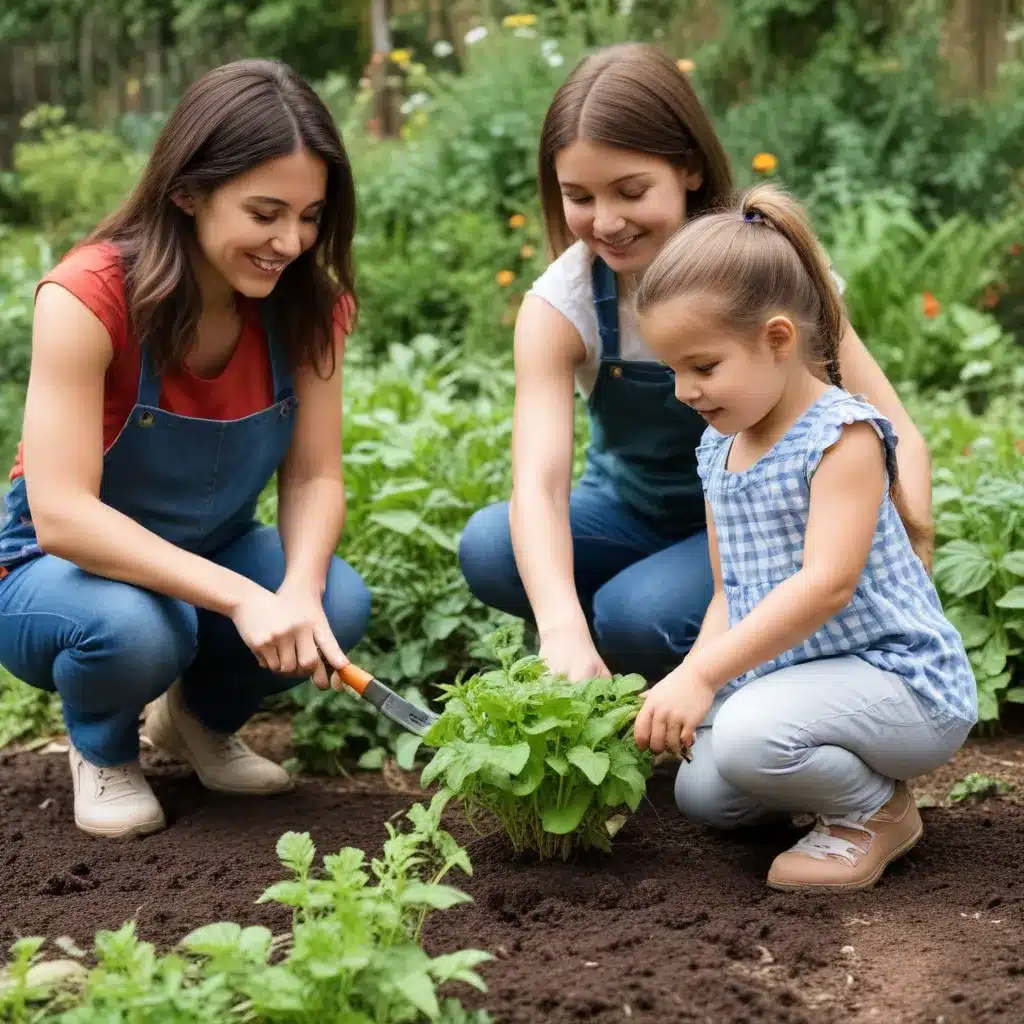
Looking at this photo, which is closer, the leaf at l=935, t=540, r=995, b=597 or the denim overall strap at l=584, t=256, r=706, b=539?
the denim overall strap at l=584, t=256, r=706, b=539

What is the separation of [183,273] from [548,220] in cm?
76

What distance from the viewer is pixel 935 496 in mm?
3404

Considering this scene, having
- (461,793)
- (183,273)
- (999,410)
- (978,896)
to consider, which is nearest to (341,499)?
(183,273)

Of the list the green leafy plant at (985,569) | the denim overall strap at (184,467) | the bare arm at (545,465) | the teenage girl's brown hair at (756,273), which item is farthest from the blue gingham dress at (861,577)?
the denim overall strap at (184,467)

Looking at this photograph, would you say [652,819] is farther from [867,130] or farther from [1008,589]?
Result: [867,130]

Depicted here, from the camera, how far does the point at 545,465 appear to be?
108 inches

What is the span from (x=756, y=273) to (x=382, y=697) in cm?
101

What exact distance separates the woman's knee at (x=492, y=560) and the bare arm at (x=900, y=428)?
0.76 metres

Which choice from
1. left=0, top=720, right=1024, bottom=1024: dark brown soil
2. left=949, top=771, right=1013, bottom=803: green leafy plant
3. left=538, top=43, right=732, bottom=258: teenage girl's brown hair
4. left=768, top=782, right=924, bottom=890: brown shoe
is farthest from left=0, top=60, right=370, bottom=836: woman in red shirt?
left=949, top=771, right=1013, bottom=803: green leafy plant

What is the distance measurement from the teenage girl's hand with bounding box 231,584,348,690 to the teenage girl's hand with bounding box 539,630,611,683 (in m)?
0.38

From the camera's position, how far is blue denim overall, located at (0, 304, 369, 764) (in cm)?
264

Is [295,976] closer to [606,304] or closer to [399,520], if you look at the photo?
[606,304]

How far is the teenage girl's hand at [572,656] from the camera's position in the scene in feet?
8.11

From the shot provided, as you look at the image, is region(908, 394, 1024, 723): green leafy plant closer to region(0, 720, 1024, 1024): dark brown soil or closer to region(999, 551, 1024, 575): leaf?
region(999, 551, 1024, 575): leaf
